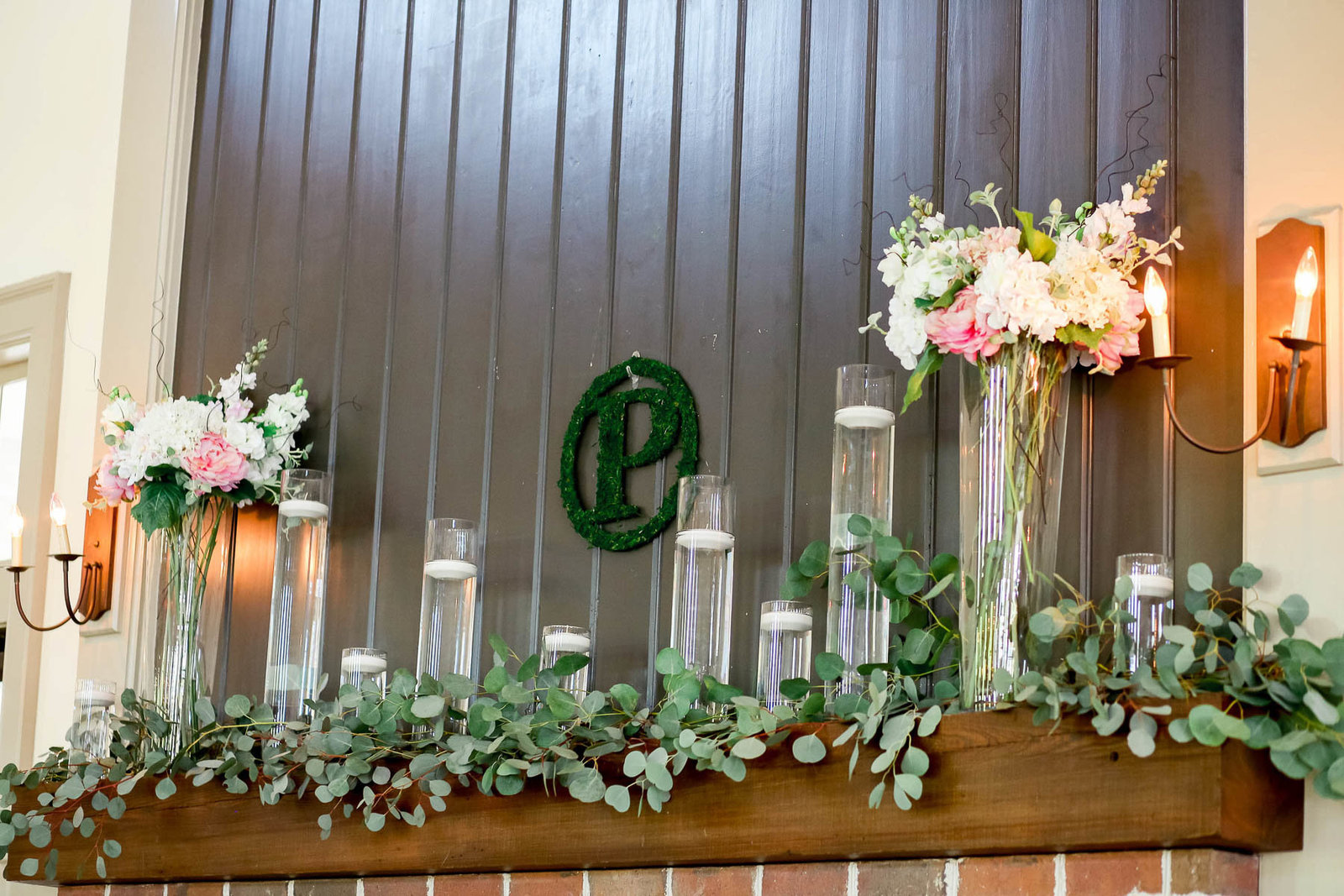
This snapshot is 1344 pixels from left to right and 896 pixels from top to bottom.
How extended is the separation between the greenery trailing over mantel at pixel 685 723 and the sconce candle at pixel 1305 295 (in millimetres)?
343

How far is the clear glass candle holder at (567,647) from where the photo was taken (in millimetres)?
2801

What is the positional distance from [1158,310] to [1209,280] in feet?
0.53

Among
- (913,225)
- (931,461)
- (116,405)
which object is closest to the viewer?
(913,225)

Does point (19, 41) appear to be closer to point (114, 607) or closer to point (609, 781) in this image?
point (114, 607)

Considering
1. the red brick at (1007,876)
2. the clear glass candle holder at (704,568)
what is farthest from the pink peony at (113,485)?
the red brick at (1007,876)

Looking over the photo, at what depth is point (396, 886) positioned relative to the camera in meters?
2.90

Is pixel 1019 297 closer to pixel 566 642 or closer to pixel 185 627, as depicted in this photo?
pixel 566 642

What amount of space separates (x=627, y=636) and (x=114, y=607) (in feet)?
4.58

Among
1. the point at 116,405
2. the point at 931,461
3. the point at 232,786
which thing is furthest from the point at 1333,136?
the point at 116,405

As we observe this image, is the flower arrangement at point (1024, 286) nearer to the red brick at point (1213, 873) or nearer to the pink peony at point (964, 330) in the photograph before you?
the pink peony at point (964, 330)

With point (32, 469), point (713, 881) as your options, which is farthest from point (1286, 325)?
point (32, 469)

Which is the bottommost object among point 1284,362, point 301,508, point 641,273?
point 301,508

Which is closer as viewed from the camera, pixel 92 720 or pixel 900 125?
pixel 900 125

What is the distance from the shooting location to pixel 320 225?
362cm
